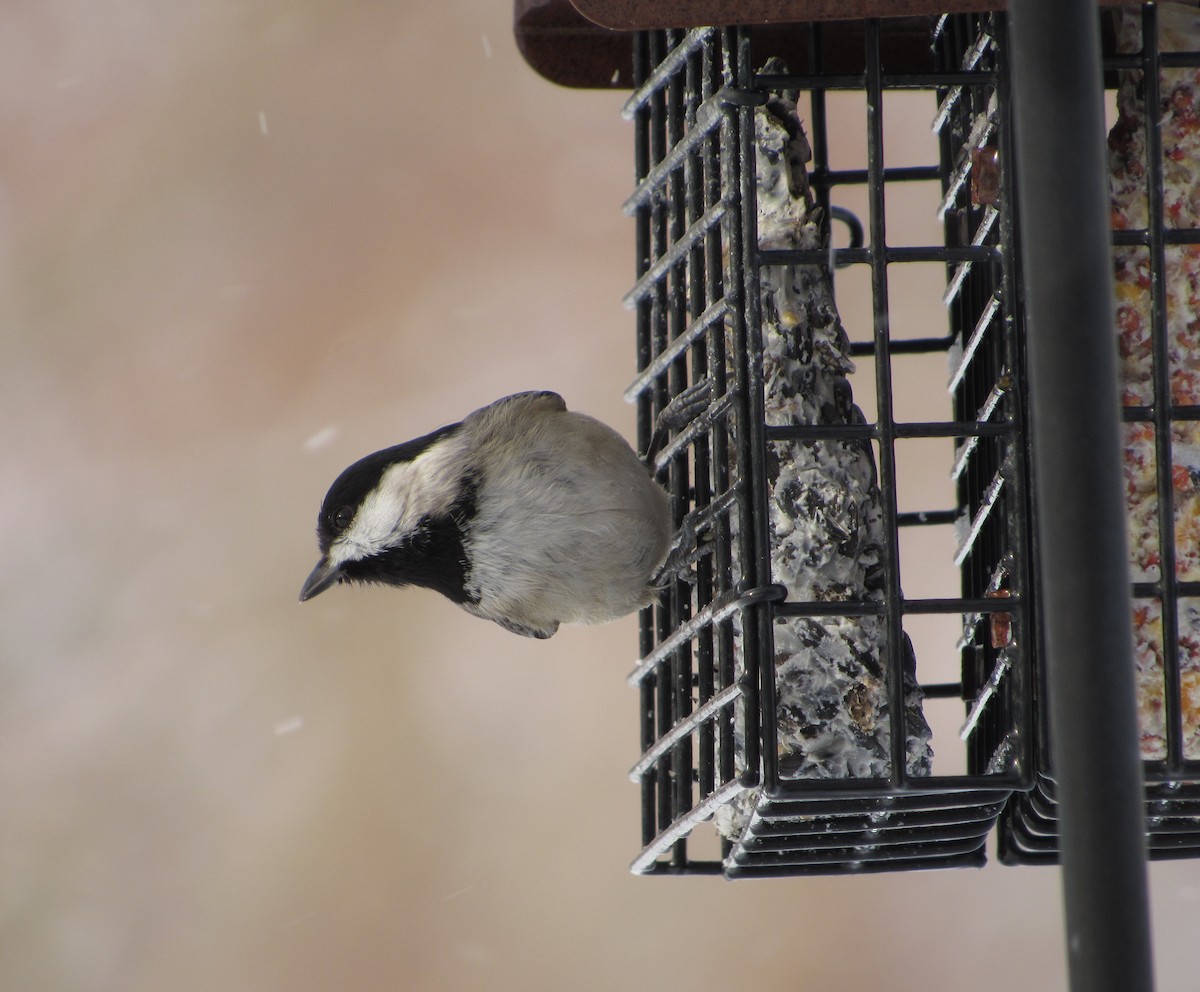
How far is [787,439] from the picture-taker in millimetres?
1271

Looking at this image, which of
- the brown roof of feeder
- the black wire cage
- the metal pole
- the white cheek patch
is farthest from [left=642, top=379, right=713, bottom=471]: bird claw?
the metal pole

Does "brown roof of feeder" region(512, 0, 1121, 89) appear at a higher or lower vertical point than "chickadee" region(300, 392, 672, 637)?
higher

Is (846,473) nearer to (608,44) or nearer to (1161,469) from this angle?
(1161,469)

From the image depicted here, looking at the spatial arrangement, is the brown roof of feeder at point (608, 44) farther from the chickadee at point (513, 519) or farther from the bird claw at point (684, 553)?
the bird claw at point (684, 553)

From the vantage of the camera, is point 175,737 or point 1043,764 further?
point 175,737

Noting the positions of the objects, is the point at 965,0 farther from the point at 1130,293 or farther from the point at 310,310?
the point at 310,310

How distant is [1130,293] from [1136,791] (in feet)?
2.68

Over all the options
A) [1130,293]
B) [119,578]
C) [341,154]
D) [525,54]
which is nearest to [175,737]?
[119,578]

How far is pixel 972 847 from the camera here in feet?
4.75

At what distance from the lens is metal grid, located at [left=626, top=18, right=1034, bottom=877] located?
49.4 inches

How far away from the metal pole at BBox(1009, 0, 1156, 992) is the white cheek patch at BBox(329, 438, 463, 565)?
1.18 meters

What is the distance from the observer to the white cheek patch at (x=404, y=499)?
1.76 metres

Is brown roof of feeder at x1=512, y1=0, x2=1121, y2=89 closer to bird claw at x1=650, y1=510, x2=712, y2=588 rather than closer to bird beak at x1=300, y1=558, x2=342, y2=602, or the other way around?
bird claw at x1=650, y1=510, x2=712, y2=588

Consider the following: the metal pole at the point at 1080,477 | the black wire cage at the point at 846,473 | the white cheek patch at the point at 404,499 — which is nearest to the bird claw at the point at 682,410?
the black wire cage at the point at 846,473
